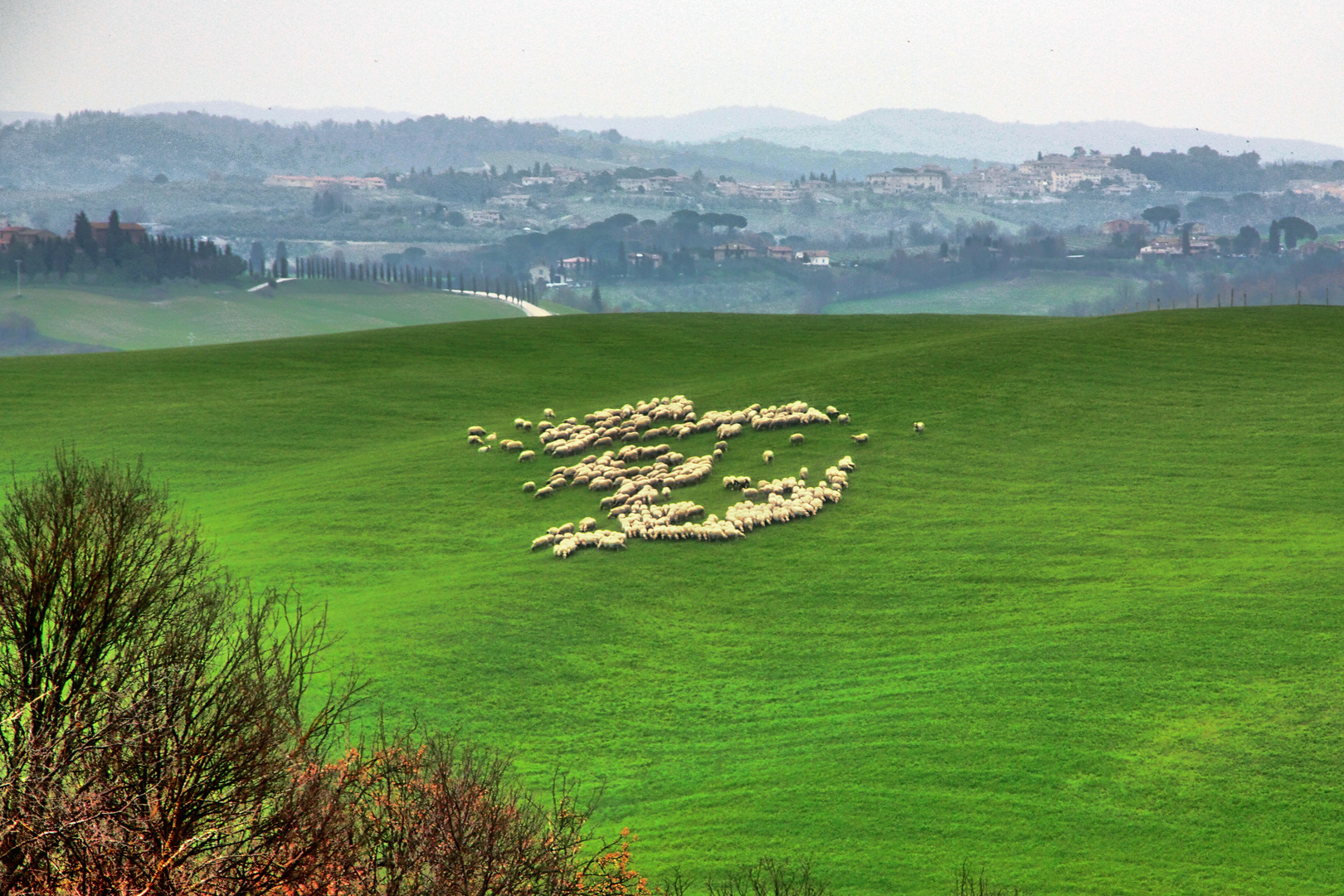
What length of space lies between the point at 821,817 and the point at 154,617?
41.3ft

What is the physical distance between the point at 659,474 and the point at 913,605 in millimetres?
12952

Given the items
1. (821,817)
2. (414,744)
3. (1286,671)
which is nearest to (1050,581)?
(1286,671)

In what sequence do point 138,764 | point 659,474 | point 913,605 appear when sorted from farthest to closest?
point 659,474
point 913,605
point 138,764

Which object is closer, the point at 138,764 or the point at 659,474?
the point at 138,764

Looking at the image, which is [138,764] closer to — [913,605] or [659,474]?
[913,605]

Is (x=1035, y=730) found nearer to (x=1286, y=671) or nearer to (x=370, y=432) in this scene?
(x=1286, y=671)

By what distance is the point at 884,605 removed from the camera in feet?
104

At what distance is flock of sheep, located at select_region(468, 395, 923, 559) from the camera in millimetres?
37000

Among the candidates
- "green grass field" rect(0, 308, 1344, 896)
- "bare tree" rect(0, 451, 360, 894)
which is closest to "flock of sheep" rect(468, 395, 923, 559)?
"green grass field" rect(0, 308, 1344, 896)

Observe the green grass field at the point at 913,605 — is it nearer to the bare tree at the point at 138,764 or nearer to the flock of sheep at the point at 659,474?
the flock of sheep at the point at 659,474

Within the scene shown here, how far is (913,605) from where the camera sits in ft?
103

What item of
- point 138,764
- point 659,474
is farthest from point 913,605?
point 138,764

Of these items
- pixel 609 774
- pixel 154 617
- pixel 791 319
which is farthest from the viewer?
pixel 791 319

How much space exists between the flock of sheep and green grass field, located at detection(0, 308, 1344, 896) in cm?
79
